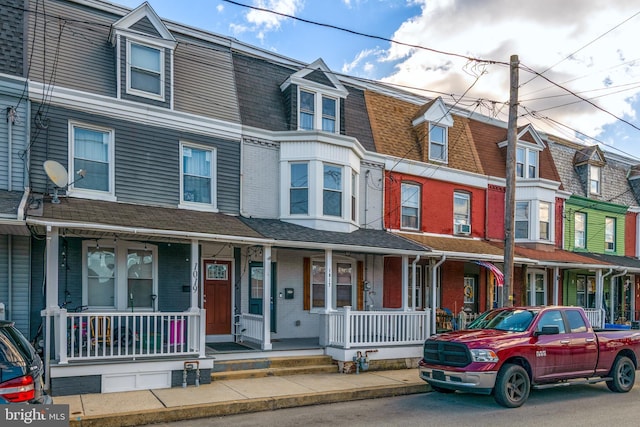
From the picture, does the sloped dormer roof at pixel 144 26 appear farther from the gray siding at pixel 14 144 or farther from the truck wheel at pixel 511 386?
the truck wheel at pixel 511 386

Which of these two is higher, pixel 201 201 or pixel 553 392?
pixel 201 201

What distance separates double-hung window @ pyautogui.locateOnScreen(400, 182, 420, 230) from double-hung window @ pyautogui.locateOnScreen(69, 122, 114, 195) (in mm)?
9014

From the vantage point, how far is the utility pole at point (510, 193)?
12367 mm

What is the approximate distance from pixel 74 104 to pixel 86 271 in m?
3.74

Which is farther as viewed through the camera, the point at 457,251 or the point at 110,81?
the point at 457,251

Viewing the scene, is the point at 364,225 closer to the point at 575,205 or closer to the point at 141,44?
the point at 141,44

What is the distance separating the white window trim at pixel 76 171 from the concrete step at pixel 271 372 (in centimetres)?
470

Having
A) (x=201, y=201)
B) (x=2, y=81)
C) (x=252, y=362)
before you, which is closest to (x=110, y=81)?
(x=2, y=81)

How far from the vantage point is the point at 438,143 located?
696 inches

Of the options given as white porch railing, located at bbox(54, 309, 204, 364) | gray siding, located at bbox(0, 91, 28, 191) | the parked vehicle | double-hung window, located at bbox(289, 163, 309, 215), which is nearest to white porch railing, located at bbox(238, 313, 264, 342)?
white porch railing, located at bbox(54, 309, 204, 364)

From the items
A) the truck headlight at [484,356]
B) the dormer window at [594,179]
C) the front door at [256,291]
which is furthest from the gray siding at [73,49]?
the dormer window at [594,179]

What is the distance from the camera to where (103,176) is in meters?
11.7

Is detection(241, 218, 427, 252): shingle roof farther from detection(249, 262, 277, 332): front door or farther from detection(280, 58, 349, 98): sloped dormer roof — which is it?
detection(280, 58, 349, 98): sloped dormer roof

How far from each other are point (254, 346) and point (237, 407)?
3600 mm
